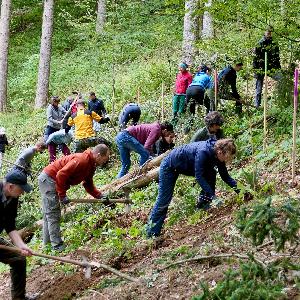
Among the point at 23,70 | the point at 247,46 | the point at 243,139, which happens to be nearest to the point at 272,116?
the point at 243,139

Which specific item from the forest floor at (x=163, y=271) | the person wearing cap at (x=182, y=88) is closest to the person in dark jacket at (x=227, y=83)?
the person wearing cap at (x=182, y=88)

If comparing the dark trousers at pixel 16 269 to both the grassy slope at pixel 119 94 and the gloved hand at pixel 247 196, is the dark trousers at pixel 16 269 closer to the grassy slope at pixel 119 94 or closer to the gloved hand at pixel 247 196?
the grassy slope at pixel 119 94

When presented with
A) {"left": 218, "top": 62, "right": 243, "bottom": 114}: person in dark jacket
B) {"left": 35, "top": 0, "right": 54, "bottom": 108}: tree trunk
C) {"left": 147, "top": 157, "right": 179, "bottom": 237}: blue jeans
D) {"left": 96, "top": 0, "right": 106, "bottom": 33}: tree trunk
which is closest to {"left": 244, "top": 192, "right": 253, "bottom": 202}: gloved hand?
{"left": 147, "top": 157, "right": 179, "bottom": 237}: blue jeans

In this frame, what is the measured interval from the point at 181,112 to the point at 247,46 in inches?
140

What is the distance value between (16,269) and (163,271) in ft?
5.95

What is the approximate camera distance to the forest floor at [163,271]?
5.84m

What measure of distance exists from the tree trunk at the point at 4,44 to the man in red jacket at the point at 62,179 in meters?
15.3

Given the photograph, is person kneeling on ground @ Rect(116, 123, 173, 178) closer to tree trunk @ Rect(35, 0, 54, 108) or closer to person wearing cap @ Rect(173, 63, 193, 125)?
person wearing cap @ Rect(173, 63, 193, 125)

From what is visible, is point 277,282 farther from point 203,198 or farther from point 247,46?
point 247,46

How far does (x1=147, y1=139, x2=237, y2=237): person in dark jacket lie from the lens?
7.00 meters

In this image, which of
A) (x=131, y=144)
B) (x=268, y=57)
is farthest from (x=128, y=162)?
(x=268, y=57)

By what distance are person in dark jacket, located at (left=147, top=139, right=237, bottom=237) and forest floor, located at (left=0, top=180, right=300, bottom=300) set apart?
13.5 inches

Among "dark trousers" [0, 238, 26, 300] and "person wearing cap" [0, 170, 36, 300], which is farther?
"dark trousers" [0, 238, 26, 300]

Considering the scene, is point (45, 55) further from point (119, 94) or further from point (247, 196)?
point (247, 196)
